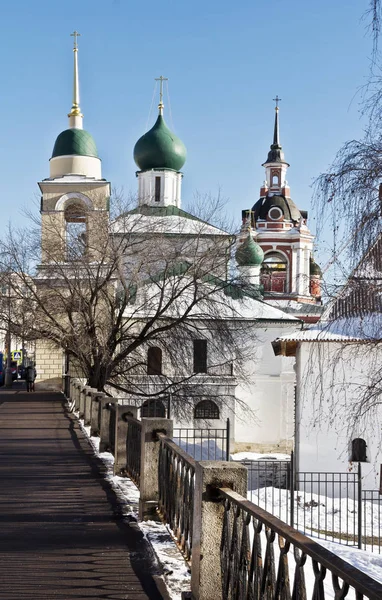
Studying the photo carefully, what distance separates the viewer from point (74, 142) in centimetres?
4534

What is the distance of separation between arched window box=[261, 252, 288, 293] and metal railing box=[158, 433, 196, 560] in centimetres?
5355

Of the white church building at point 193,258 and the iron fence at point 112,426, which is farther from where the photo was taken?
the white church building at point 193,258

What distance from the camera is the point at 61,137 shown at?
4559 centimetres

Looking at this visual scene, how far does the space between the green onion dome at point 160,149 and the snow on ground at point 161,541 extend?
41.9m

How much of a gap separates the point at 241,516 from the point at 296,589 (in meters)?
1.25

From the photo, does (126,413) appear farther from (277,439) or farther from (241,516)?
(277,439)

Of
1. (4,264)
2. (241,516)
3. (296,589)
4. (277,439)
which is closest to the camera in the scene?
(296,589)

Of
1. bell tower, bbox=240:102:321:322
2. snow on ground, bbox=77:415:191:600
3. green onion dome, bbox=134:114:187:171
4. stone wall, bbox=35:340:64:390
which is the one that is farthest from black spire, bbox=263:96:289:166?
snow on ground, bbox=77:415:191:600

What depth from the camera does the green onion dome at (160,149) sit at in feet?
171

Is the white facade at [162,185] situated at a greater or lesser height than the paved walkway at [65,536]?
greater

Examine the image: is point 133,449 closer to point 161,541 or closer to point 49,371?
point 161,541

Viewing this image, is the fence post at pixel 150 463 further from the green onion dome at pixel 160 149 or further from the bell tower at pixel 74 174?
the green onion dome at pixel 160 149

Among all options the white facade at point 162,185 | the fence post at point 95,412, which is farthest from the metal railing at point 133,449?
the white facade at point 162,185

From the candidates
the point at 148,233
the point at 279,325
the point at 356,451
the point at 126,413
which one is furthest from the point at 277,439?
the point at 126,413
